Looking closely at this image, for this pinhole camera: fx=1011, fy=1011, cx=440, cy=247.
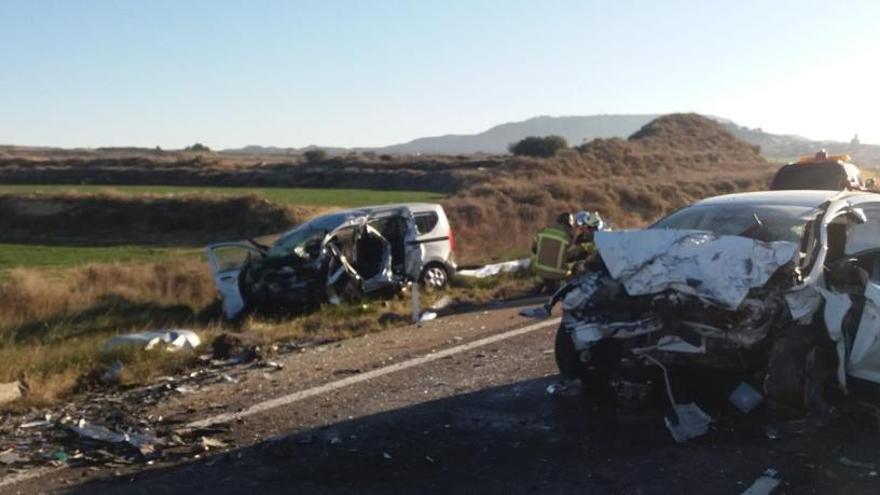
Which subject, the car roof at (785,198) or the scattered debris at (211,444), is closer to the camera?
the scattered debris at (211,444)

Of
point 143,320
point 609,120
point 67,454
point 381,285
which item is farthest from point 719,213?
point 609,120

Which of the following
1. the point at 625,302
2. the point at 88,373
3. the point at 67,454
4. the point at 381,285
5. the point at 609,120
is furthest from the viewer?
the point at 609,120

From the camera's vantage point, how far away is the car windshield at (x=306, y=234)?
14781mm

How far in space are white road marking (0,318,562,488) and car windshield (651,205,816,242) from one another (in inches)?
100

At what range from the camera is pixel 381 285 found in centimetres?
1498

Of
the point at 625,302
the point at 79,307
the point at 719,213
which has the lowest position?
the point at 79,307

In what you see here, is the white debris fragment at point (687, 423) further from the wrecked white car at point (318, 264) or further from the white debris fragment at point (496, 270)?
the white debris fragment at point (496, 270)

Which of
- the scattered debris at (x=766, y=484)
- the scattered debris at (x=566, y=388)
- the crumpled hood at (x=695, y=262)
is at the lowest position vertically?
the scattered debris at (x=566, y=388)

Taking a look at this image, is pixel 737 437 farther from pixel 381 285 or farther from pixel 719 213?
pixel 381 285

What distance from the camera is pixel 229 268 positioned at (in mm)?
14617

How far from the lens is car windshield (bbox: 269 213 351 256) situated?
48.5 feet

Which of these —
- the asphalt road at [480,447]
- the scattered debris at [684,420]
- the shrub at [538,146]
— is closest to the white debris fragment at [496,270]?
the asphalt road at [480,447]

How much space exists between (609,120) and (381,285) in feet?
530

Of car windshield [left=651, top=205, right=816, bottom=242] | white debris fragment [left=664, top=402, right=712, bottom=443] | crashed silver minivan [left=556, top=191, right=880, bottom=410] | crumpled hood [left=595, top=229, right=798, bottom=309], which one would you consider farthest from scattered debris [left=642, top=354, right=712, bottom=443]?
car windshield [left=651, top=205, right=816, bottom=242]
